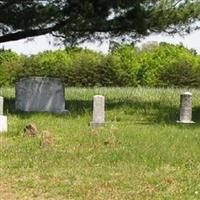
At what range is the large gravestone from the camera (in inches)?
697

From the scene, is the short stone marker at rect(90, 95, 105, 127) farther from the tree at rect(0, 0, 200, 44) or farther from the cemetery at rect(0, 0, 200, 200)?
the tree at rect(0, 0, 200, 44)

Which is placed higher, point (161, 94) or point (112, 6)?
point (112, 6)

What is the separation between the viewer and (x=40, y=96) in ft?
58.4

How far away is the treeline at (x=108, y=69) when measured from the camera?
119 ft

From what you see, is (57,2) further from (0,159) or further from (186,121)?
(0,159)

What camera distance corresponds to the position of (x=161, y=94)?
74.4 feet

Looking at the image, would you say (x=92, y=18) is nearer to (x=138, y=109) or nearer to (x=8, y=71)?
(x=138, y=109)

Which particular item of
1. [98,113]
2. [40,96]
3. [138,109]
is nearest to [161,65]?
[138,109]

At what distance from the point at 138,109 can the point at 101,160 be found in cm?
882

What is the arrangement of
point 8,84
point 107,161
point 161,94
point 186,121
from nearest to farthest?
point 107,161 → point 186,121 → point 161,94 → point 8,84

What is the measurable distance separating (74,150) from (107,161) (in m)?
1.18

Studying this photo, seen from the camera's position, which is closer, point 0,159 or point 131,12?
point 0,159

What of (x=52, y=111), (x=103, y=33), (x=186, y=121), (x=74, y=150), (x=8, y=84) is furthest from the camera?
(x=8, y=84)

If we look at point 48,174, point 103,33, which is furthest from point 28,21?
point 48,174
